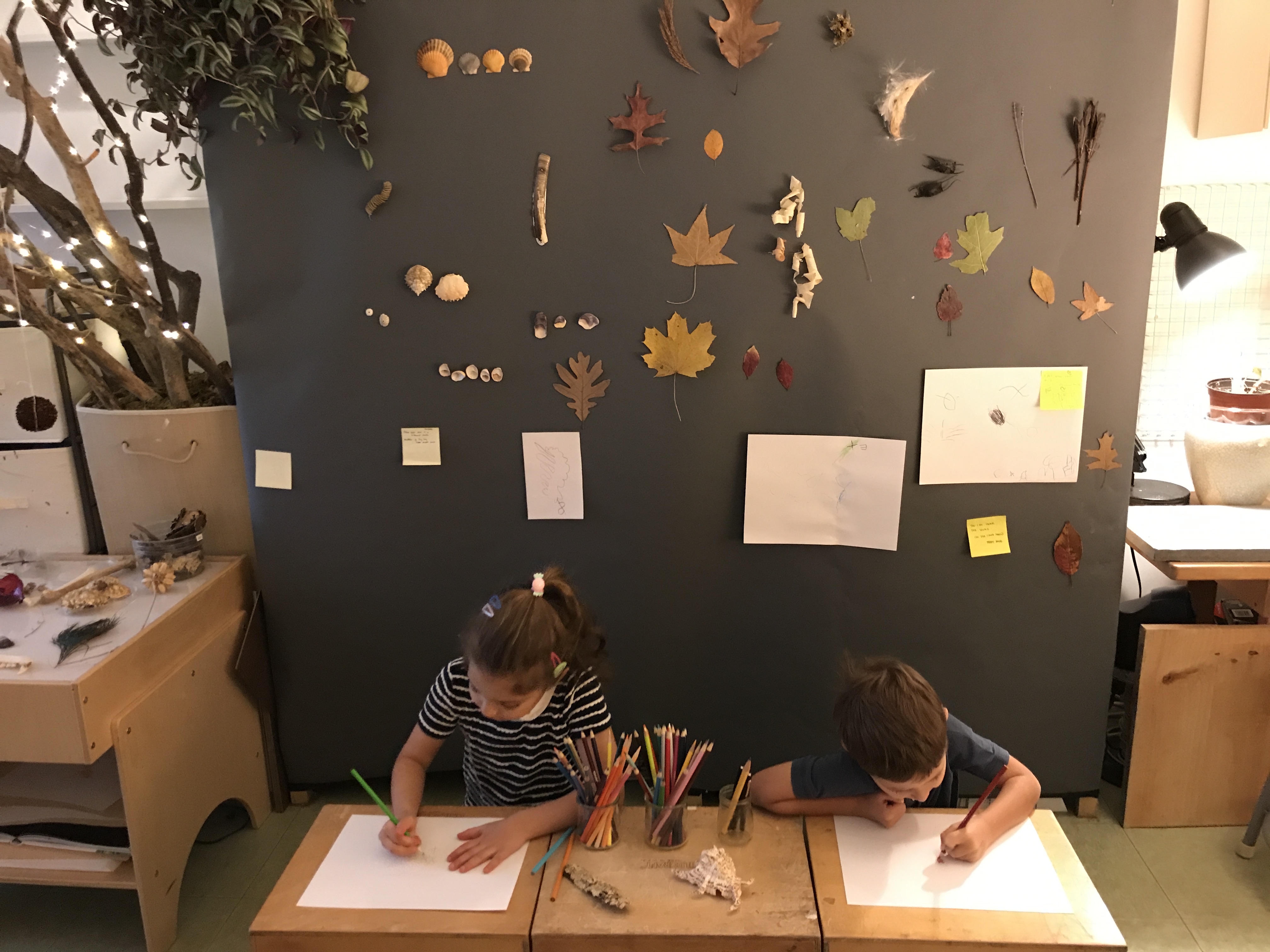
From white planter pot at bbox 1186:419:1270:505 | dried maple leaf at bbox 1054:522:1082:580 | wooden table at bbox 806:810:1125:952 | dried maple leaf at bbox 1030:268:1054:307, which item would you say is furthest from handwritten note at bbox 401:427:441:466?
white planter pot at bbox 1186:419:1270:505

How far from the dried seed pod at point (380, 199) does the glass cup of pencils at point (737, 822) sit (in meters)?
1.46

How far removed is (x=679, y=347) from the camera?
199 cm

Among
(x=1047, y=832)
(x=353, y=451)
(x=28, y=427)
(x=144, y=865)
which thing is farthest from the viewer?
(x=28, y=427)

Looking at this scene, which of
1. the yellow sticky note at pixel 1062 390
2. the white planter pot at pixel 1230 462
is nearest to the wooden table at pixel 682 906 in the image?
the yellow sticky note at pixel 1062 390

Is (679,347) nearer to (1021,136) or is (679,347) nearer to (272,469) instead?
(1021,136)

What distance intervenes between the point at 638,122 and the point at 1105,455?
1.35m

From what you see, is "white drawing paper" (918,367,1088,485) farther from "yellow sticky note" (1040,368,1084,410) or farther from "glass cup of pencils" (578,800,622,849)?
"glass cup of pencils" (578,800,622,849)

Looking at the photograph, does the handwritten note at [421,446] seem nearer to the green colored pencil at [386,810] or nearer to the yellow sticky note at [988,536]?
the green colored pencil at [386,810]

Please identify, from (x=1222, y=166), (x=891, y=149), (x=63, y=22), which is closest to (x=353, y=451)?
(x=63, y=22)

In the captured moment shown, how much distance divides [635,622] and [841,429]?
2.34 ft

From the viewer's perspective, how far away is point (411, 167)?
192cm

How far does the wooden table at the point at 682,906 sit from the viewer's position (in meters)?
1.08

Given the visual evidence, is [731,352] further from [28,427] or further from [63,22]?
[28,427]

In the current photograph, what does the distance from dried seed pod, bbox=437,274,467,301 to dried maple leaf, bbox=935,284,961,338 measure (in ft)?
3.61
